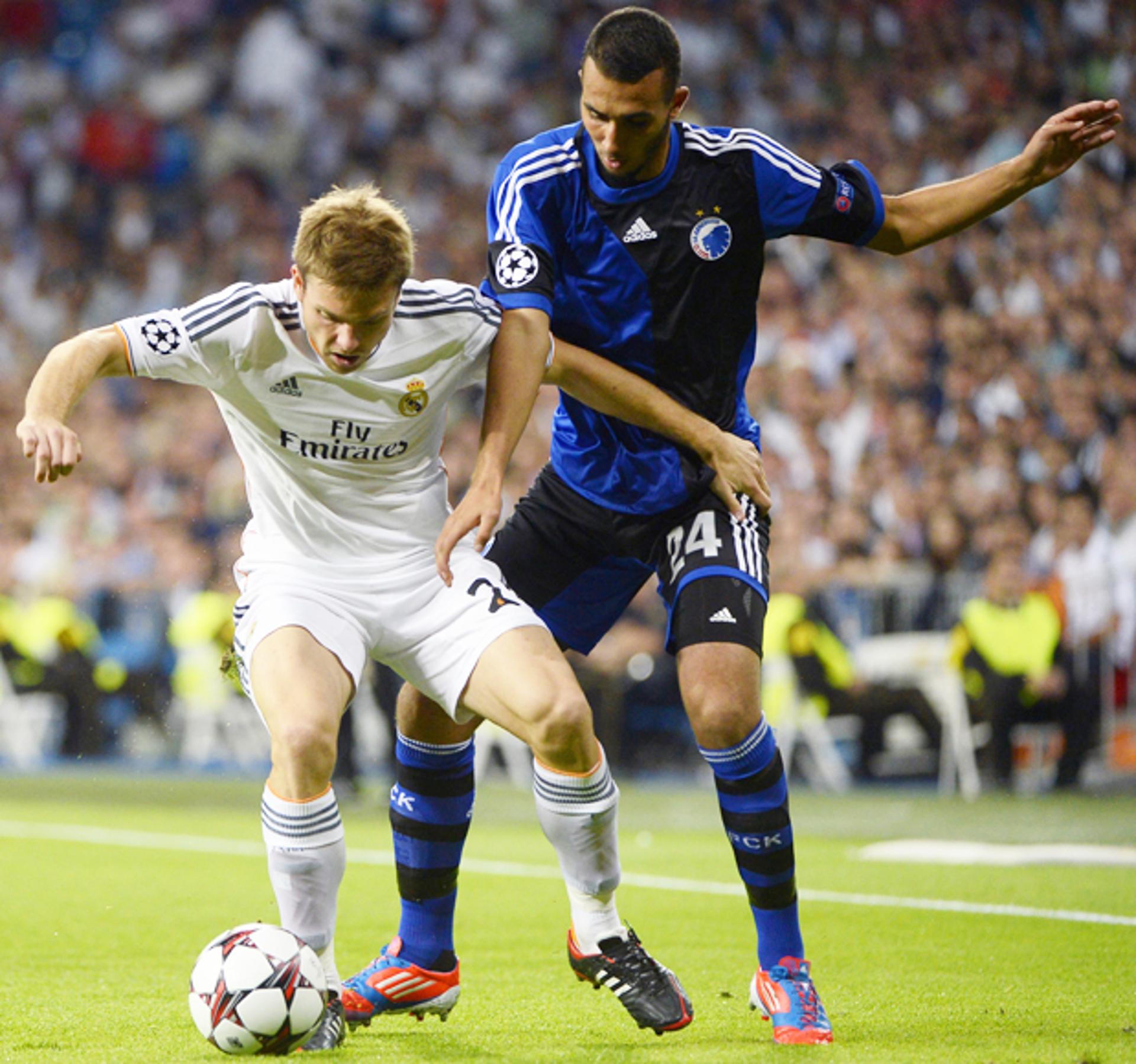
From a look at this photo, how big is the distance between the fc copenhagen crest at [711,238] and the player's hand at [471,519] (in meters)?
0.95

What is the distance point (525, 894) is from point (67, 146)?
569 inches

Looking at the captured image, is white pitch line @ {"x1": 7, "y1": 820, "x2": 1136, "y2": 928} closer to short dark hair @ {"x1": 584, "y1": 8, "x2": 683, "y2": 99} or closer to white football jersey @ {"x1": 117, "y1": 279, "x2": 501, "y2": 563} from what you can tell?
white football jersey @ {"x1": 117, "y1": 279, "x2": 501, "y2": 563}

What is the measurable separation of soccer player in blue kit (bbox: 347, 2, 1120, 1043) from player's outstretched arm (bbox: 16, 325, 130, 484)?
1026 mm

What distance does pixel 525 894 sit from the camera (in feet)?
23.5

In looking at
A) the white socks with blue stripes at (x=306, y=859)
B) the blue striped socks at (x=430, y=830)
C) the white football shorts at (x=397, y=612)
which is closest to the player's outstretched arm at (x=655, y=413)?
the white football shorts at (x=397, y=612)

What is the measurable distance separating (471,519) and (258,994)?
1.21m

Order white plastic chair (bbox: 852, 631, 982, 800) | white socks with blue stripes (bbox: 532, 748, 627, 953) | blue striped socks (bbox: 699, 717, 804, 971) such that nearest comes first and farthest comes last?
white socks with blue stripes (bbox: 532, 748, 627, 953)
blue striped socks (bbox: 699, 717, 804, 971)
white plastic chair (bbox: 852, 631, 982, 800)

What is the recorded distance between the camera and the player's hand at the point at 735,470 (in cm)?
434

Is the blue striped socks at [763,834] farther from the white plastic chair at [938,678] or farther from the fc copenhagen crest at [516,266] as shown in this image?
the white plastic chair at [938,678]

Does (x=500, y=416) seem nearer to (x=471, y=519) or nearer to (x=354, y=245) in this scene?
(x=471, y=519)

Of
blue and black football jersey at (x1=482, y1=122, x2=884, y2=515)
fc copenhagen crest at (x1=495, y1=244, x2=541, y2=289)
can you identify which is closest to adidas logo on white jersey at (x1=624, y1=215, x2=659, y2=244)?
blue and black football jersey at (x1=482, y1=122, x2=884, y2=515)

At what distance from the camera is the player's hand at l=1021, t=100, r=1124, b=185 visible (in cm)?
447

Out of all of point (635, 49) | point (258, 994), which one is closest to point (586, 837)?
point (258, 994)

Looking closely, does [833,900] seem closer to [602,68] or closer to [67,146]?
[602,68]
